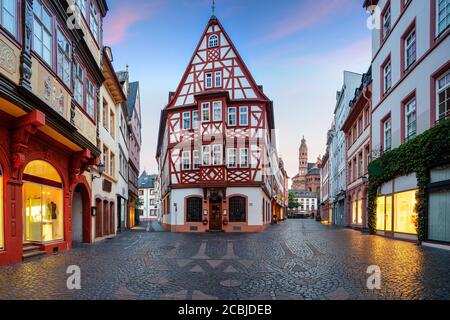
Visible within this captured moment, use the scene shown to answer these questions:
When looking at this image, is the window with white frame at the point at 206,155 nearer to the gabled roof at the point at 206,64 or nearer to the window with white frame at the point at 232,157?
the window with white frame at the point at 232,157

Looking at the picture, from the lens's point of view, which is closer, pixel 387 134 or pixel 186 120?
pixel 387 134

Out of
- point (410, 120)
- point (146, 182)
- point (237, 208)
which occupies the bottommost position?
point (146, 182)

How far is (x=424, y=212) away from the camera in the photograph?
12.2 metres

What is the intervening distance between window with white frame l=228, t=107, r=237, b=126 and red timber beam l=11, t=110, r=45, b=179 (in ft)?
53.2

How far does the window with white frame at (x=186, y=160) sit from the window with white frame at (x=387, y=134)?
13.4 m

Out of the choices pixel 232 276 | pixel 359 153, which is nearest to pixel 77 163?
pixel 232 276

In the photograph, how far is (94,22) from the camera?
14.2 metres

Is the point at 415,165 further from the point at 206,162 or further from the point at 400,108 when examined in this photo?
the point at 206,162

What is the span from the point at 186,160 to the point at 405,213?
14955 millimetres

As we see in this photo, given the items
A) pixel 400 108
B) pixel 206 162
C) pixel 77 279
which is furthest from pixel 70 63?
pixel 400 108

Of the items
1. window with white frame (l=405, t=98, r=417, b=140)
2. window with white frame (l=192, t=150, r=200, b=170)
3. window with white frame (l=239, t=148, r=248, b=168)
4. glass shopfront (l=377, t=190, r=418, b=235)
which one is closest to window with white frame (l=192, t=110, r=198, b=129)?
window with white frame (l=192, t=150, r=200, b=170)

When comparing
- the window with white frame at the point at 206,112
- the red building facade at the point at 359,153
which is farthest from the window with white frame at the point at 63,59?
the red building facade at the point at 359,153

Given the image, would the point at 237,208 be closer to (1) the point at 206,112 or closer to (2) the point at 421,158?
(1) the point at 206,112

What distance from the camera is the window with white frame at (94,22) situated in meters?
13.8
